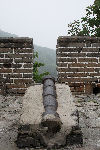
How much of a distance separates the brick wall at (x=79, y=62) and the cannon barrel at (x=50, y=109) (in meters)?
1.91

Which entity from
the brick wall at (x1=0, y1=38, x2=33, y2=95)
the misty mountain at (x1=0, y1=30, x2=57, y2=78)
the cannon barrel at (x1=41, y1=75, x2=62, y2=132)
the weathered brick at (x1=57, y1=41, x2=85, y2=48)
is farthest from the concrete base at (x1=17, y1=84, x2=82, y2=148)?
the misty mountain at (x1=0, y1=30, x2=57, y2=78)

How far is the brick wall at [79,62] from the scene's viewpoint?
604cm

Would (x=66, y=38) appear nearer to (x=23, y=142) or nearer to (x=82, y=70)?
(x=82, y=70)

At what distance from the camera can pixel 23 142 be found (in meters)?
3.17

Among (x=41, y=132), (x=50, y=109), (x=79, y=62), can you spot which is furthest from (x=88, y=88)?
(x=41, y=132)

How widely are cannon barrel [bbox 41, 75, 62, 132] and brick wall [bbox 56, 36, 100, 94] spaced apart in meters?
1.91

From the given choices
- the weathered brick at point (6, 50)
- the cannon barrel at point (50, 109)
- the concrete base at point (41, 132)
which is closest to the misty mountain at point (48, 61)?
the weathered brick at point (6, 50)

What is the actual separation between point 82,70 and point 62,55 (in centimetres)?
50

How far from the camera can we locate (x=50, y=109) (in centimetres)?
334

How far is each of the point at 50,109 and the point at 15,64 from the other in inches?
111

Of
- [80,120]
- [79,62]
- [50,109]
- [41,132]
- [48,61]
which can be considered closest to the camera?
[41,132]

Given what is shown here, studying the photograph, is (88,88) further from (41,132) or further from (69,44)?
(41,132)

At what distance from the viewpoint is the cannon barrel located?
312 centimetres

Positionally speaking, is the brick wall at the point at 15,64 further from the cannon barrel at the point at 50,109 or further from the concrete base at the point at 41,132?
the concrete base at the point at 41,132
